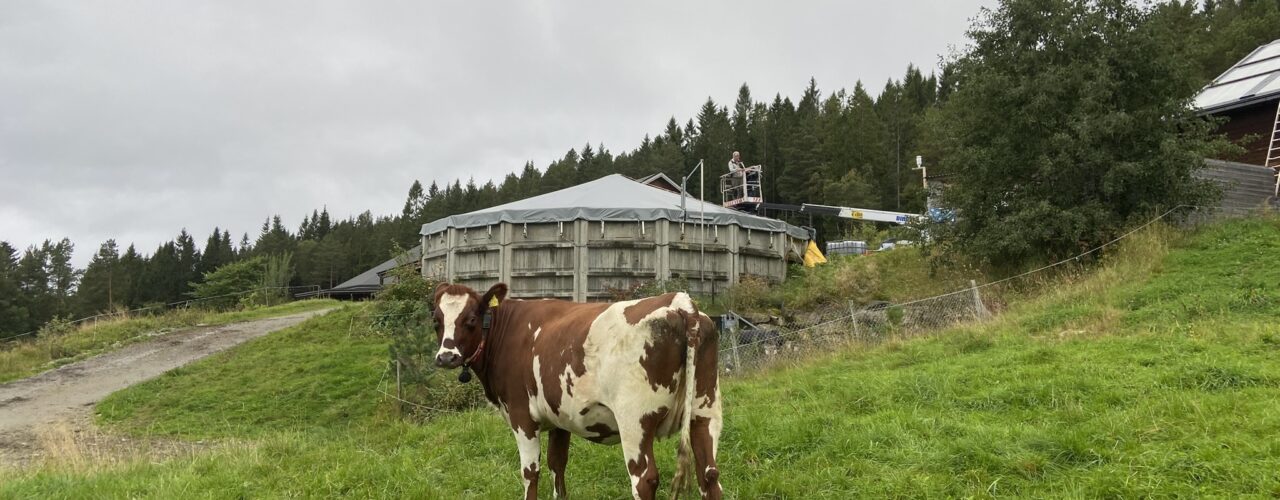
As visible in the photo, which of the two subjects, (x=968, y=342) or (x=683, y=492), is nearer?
(x=683, y=492)

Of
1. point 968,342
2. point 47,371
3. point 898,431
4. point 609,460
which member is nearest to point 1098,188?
point 968,342

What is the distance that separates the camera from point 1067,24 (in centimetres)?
1386

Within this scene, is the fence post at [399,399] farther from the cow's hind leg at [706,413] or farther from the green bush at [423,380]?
the cow's hind leg at [706,413]

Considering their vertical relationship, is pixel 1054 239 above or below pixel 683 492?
above

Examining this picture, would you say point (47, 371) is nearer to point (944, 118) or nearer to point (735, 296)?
point (735, 296)

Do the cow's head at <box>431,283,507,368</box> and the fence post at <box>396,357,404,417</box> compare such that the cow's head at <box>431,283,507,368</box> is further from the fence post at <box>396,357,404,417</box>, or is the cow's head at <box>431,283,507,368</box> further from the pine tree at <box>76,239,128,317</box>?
the pine tree at <box>76,239,128,317</box>

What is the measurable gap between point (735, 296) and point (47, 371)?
16859 mm

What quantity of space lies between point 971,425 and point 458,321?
4087 millimetres

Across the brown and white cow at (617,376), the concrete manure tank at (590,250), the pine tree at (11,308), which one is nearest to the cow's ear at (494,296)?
the brown and white cow at (617,376)

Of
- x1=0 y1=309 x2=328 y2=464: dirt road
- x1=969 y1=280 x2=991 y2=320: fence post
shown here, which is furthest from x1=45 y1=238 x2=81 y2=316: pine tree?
x1=969 y1=280 x2=991 y2=320: fence post

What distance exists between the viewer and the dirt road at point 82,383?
11516 millimetres

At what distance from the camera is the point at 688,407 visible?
415 cm

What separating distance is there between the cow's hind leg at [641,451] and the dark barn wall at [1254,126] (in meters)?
23.6

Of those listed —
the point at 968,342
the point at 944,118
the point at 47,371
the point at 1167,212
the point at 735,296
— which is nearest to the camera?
the point at 968,342
